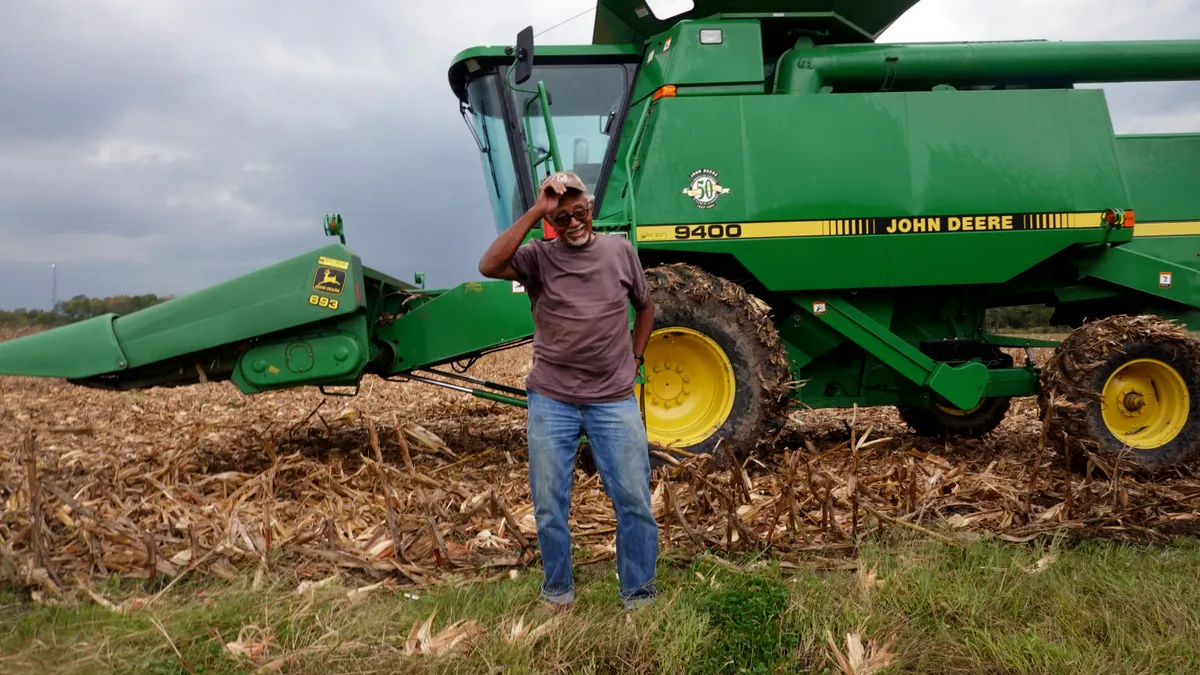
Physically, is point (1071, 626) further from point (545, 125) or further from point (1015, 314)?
point (1015, 314)

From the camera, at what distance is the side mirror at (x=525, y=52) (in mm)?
4867

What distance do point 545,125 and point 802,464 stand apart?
262 centimetres

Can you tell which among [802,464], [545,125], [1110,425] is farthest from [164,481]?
[1110,425]

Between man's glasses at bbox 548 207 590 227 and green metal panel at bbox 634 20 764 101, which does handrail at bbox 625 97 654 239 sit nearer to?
green metal panel at bbox 634 20 764 101

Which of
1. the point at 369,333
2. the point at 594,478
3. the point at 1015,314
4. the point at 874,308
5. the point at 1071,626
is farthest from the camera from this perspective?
the point at 1015,314

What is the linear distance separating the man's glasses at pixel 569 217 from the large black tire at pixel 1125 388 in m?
3.44

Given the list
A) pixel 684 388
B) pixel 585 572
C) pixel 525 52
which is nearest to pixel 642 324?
pixel 585 572

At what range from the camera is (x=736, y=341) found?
4.74 m

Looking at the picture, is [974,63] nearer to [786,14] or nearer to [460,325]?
[786,14]

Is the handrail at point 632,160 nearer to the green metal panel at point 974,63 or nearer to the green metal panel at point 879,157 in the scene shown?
the green metal panel at point 879,157

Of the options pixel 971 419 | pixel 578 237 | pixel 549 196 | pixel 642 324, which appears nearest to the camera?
pixel 549 196

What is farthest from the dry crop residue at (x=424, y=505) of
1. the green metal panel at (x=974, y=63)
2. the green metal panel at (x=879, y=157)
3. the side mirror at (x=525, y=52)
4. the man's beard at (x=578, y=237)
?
the green metal panel at (x=974, y=63)

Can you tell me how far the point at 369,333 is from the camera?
16.6 ft

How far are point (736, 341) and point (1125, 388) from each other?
2516 millimetres
